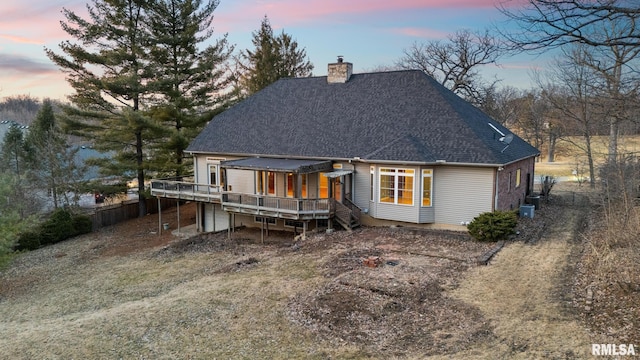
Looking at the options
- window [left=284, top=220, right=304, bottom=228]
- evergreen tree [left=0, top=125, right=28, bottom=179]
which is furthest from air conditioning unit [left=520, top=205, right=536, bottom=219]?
evergreen tree [left=0, top=125, right=28, bottom=179]

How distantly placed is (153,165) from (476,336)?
23743 mm

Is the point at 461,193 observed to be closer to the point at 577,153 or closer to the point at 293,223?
the point at 293,223

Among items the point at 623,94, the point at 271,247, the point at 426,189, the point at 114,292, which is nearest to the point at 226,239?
the point at 271,247

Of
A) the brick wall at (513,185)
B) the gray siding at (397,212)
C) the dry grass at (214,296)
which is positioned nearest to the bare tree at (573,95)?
the brick wall at (513,185)

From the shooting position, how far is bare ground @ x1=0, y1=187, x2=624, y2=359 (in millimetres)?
8336

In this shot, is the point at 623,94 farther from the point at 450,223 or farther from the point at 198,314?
the point at 198,314

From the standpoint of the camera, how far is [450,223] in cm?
1714

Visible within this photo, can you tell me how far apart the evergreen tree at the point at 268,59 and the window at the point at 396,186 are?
83.4 ft

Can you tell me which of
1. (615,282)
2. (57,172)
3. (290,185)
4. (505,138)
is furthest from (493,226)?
(57,172)

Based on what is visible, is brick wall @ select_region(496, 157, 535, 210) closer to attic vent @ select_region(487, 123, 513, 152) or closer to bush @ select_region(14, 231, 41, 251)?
attic vent @ select_region(487, 123, 513, 152)

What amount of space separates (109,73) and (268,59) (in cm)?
1677

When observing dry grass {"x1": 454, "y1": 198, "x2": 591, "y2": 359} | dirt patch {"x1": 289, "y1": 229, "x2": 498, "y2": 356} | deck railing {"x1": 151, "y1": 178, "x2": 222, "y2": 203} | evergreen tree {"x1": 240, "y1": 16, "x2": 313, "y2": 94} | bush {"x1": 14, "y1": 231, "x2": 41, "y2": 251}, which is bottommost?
bush {"x1": 14, "y1": 231, "x2": 41, "y2": 251}

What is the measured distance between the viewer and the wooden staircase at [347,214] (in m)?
18.0

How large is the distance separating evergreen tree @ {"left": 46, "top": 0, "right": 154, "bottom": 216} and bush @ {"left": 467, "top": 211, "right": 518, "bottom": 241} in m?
19.7
